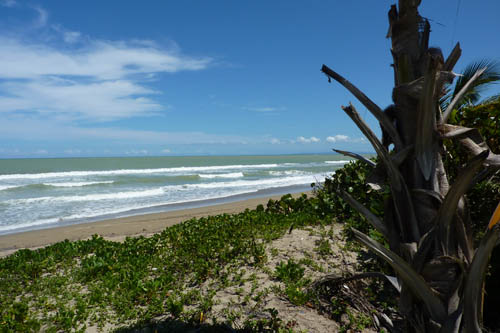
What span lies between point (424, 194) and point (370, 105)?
0.49 meters

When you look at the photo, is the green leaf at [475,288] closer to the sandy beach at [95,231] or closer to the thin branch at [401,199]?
the thin branch at [401,199]

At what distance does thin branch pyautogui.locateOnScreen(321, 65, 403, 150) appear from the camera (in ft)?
4.94

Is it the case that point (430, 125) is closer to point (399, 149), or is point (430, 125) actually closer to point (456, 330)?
point (399, 149)

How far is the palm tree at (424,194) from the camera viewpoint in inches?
50.9

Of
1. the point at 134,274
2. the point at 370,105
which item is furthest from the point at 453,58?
the point at 134,274

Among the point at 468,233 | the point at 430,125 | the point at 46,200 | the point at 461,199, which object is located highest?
the point at 430,125

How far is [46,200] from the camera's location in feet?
52.4

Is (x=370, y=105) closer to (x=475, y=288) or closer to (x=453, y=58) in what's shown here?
(x=453, y=58)

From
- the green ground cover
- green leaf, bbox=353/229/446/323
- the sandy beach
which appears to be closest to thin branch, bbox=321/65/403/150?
green leaf, bbox=353/229/446/323

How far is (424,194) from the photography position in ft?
4.56

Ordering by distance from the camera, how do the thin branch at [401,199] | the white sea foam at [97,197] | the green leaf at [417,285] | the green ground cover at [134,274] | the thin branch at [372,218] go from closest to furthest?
the green leaf at [417,285]
the thin branch at [401,199]
the thin branch at [372,218]
the green ground cover at [134,274]
the white sea foam at [97,197]

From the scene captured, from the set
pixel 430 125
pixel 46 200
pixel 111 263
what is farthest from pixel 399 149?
pixel 46 200

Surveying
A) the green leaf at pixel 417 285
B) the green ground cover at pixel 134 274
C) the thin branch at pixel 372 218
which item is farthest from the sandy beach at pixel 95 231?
the green leaf at pixel 417 285

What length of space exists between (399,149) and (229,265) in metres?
3.25
